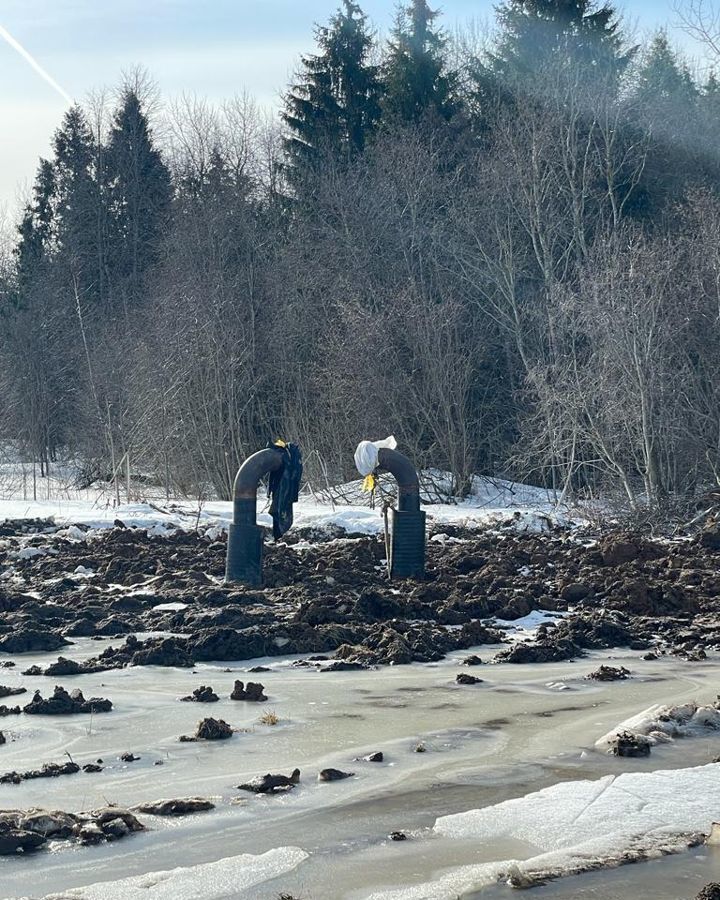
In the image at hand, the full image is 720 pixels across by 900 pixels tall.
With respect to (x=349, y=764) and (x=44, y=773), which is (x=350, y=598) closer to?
(x=349, y=764)

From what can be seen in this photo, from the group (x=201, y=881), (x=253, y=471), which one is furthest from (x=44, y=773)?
(x=253, y=471)

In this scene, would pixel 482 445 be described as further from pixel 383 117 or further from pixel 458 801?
pixel 458 801

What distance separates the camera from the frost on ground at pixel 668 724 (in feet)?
24.6

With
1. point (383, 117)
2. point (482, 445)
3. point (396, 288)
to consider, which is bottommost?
point (482, 445)

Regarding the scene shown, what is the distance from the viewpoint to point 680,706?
8039 mm

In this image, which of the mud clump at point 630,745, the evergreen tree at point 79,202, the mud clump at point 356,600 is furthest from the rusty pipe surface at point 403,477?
the evergreen tree at point 79,202

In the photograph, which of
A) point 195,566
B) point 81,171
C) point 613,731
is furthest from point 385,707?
point 81,171

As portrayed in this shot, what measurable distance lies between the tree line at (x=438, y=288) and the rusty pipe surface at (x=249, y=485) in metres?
8.96

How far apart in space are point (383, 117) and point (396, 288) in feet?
32.0

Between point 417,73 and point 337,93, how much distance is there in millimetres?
2943

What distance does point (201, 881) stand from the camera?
523cm

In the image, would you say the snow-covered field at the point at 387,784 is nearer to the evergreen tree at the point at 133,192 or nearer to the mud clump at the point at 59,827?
the mud clump at the point at 59,827

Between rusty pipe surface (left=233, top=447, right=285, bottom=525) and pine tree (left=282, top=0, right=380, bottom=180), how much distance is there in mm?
27204

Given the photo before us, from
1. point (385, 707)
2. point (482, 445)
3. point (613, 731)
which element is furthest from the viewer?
point (482, 445)
